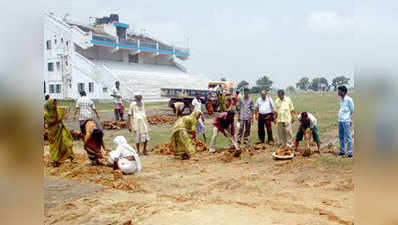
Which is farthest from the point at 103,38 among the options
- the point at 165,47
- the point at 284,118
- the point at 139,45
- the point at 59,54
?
the point at 284,118

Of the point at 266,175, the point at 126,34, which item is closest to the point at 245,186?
the point at 266,175

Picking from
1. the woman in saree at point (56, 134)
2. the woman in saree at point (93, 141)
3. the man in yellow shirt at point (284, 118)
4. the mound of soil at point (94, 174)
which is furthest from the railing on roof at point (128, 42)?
the woman in saree at point (93, 141)

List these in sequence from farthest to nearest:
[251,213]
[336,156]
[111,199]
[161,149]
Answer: [161,149] < [336,156] < [111,199] < [251,213]

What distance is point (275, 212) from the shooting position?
455cm

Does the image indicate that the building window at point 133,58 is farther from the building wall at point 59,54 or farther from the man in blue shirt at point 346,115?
the man in blue shirt at point 346,115

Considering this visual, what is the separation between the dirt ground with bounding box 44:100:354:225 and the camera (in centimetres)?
440

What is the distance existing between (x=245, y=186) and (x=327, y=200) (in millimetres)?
1401

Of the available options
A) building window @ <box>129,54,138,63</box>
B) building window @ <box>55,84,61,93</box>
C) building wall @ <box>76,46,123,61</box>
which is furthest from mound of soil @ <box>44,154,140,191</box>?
building window @ <box>129,54,138,63</box>

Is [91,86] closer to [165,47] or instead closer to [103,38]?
[103,38]

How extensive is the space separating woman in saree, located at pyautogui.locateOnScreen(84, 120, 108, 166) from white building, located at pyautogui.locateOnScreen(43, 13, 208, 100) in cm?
2391

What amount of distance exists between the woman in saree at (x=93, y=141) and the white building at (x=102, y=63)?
78.5ft

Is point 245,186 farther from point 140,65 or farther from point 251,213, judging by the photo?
point 140,65
